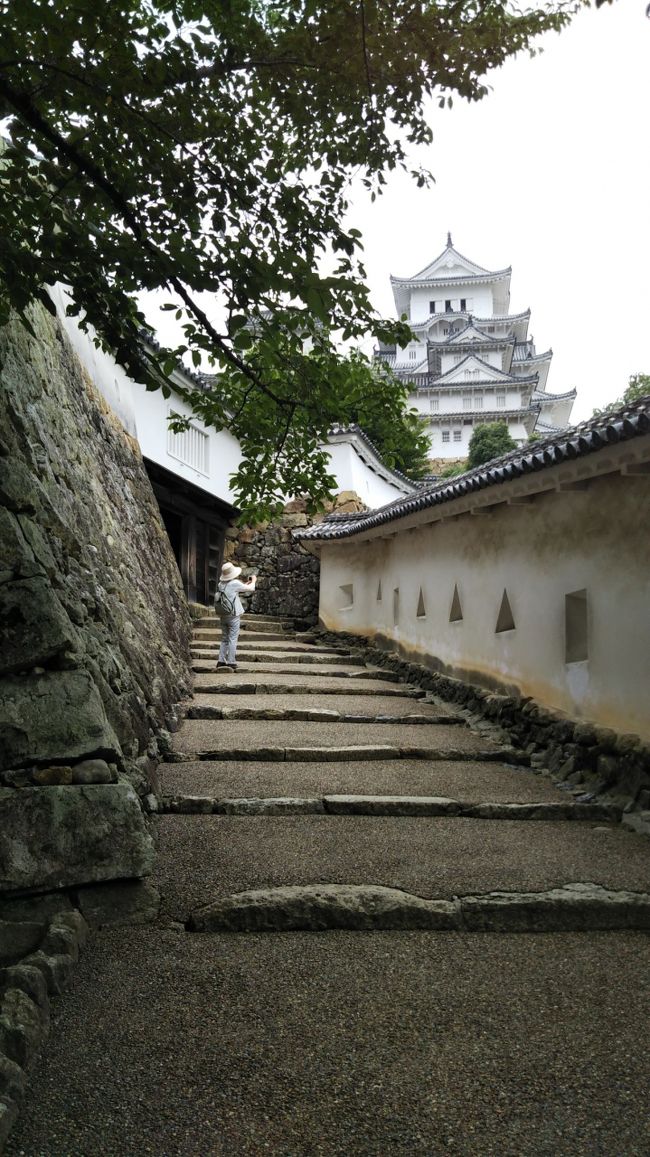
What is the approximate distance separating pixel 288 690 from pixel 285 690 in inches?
1.7

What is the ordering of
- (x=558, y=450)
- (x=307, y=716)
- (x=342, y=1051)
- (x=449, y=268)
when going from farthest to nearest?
(x=449, y=268) → (x=307, y=716) → (x=558, y=450) → (x=342, y=1051)

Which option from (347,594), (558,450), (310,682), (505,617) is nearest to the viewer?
(558,450)

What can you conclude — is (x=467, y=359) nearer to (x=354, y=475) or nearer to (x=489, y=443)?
(x=489, y=443)

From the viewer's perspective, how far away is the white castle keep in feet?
124

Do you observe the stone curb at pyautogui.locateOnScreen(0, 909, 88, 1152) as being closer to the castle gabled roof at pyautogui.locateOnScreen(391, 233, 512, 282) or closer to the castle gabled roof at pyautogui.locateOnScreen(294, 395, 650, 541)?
the castle gabled roof at pyautogui.locateOnScreen(294, 395, 650, 541)

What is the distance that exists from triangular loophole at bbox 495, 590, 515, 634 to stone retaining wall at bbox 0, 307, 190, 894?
3.60 meters

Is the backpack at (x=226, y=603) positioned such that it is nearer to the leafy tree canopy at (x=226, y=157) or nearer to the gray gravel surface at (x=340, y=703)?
the gray gravel surface at (x=340, y=703)

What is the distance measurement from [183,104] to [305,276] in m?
1.33

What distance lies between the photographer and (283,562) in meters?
16.7

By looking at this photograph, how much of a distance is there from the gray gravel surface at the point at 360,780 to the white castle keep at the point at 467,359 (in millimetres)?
29547

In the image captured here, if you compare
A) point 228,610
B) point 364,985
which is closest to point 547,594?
point 364,985

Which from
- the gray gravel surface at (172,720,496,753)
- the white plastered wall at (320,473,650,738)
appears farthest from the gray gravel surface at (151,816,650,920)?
the gray gravel surface at (172,720,496,753)

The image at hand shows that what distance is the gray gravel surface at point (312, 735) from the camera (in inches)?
258

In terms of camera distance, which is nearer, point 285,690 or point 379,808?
point 379,808
